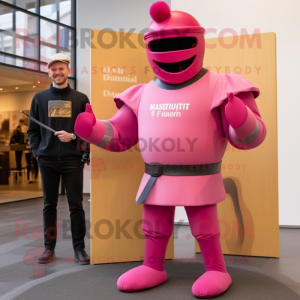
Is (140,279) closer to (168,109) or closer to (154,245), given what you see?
(154,245)

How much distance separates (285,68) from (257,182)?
6.15ft

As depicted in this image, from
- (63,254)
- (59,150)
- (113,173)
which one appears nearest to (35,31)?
(59,150)

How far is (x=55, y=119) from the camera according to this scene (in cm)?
294

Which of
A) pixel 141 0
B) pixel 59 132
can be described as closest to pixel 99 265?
pixel 59 132

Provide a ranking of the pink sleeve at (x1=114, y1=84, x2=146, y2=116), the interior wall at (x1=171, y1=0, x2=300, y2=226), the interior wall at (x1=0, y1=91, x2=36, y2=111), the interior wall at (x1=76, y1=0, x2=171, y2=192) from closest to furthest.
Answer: the pink sleeve at (x1=114, y1=84, x2=146, y2=116) < the interior wall at (x1=171, y1=0, x2=300, y2=226) < the interior wall at (x1=76, y1=0, x2=171, y2=192) < the interior wall at (x1=0, y1=91, x2=36, y2=111)

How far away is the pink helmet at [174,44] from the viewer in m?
2.13

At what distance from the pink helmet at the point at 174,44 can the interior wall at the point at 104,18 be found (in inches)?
171

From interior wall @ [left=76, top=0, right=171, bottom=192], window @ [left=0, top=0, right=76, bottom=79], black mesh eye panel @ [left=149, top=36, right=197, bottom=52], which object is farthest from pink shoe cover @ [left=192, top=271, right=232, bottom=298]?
window @ [left=0, top=0, right=76, bottom=79]

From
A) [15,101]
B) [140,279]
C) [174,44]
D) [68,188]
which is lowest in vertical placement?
[140,279]

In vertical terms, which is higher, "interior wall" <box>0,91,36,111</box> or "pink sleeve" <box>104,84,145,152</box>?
"interior wall" <box>0,91,36,111</box>

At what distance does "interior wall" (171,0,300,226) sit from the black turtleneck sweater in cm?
233

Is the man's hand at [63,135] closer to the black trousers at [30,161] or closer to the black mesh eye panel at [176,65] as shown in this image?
the black mesh eye panel at [176,65]

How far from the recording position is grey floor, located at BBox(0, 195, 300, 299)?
2.67 metres

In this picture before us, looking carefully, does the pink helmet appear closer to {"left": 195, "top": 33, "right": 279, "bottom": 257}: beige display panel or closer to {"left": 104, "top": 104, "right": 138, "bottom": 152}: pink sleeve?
{"left": 104, "top": 104, "right": 138, "bottom": 152}: pink sleeve
